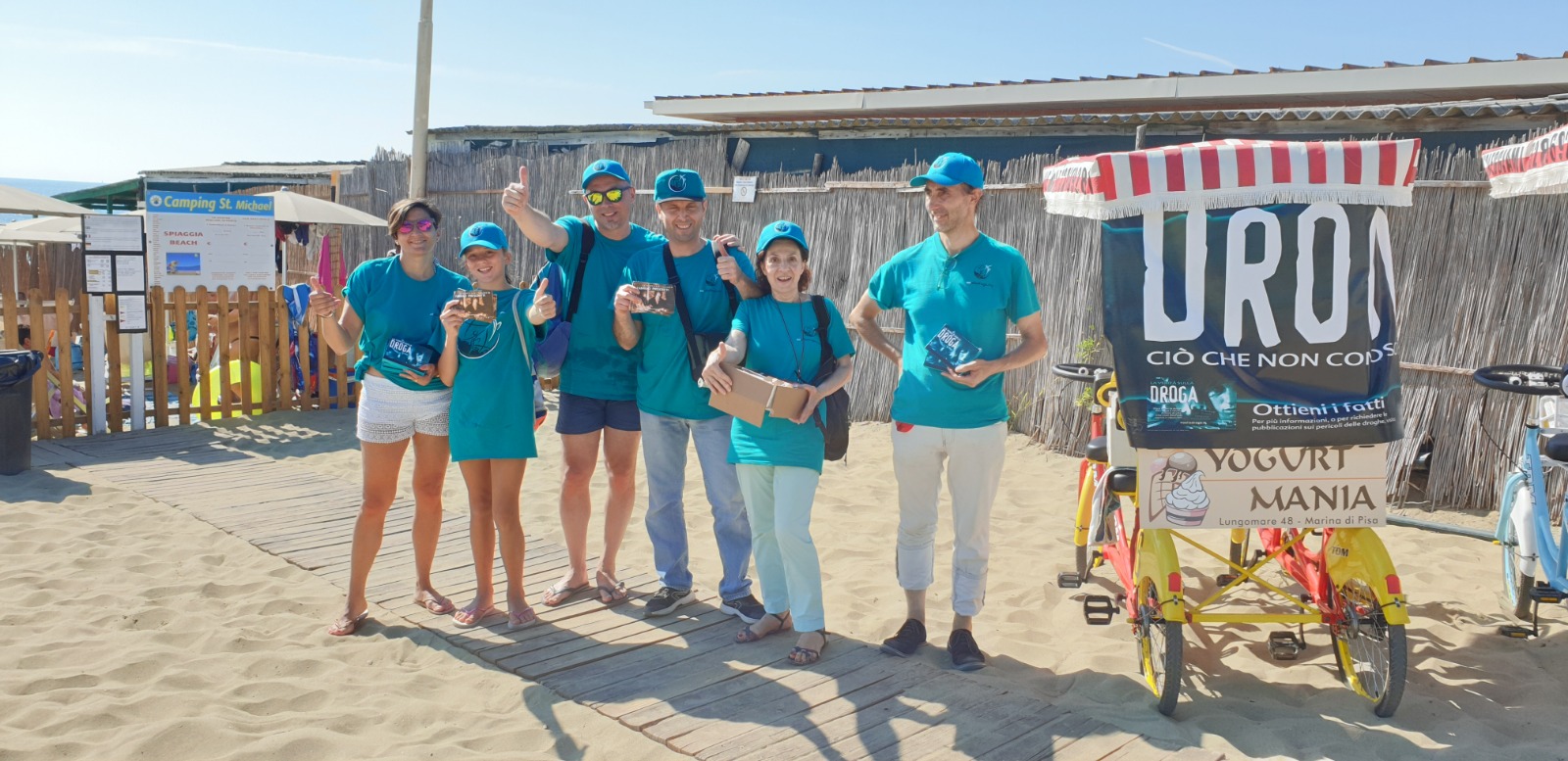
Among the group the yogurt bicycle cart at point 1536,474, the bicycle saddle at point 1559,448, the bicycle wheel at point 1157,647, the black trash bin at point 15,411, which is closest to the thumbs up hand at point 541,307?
the bicycle wheel at point 1157,647

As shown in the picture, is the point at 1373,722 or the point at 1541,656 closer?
the point at 1373,722

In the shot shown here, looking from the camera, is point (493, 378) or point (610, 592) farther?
point (610, 592)

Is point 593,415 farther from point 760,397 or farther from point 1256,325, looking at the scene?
point 1256,325

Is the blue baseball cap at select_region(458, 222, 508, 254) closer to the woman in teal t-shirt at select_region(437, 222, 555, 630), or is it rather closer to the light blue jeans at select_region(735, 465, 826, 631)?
the woman in teal t-shirt at select_region(437, 222, 555, 630)

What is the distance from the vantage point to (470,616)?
15.5ft

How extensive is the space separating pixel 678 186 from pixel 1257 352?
225 centimetres

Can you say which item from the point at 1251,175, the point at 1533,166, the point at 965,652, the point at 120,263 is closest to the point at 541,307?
the point at 965,652

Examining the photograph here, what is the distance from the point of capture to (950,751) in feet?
11.8

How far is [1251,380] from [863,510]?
11.4ft

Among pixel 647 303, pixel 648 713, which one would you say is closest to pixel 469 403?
pixel 647 303

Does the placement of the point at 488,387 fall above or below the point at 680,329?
below

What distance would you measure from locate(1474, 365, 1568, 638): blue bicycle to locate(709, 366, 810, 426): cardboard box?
2943mm

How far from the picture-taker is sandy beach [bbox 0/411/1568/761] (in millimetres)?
3695

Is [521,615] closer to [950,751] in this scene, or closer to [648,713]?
[648,713]
